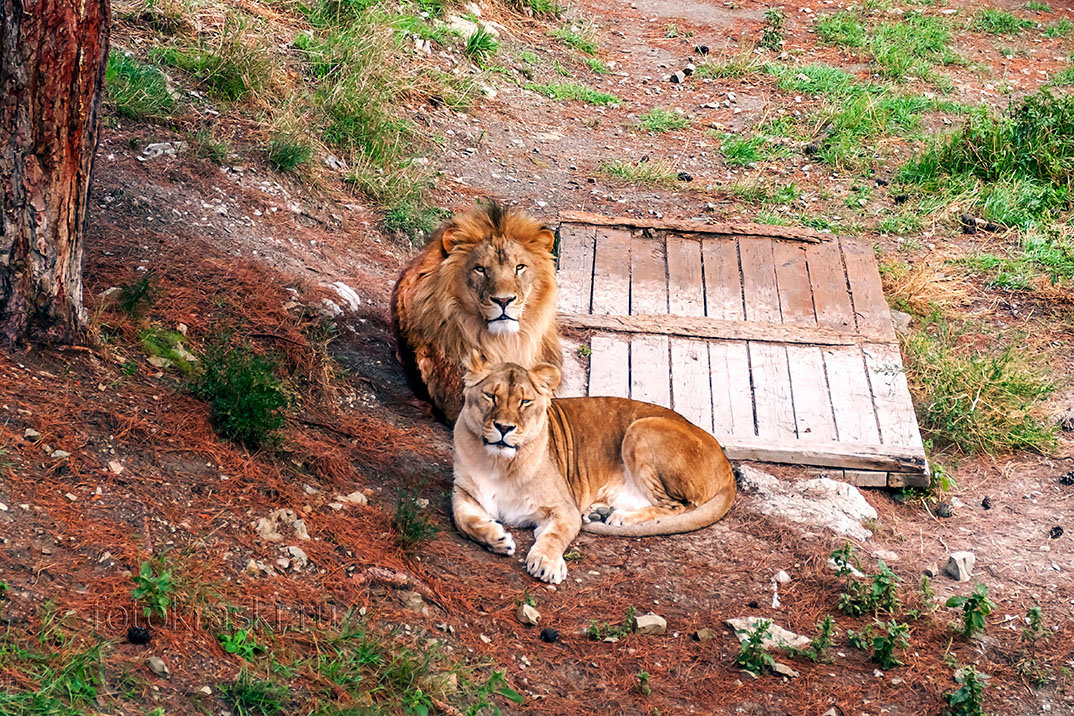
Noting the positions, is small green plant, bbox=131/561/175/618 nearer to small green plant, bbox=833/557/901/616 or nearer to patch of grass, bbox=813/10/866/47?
small green plant, bbox=833/557/901/616

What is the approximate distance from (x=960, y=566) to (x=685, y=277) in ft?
10.1

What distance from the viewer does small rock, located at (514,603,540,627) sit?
479cm

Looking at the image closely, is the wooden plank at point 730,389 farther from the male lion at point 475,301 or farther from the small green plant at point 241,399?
the small green plant at point 241,399

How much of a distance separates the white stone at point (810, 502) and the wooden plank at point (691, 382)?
489 millimetres

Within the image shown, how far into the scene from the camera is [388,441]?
5988mm

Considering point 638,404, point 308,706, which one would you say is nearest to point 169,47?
point 638,404

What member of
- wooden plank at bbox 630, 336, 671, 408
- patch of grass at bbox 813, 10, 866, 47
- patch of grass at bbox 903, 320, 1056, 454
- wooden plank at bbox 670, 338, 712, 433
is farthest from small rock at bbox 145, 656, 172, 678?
patch of grass at bbox 813, 10, 866, 47

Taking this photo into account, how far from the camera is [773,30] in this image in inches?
551

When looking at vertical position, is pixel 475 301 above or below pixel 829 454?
above

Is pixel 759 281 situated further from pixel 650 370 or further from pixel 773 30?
pixel 773 30

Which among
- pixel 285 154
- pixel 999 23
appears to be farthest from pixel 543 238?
pixel 999 23

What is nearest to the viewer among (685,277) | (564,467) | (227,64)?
(564,467)

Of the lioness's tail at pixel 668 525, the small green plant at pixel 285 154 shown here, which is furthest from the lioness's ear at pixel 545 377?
the small green plant at pixel 285 154

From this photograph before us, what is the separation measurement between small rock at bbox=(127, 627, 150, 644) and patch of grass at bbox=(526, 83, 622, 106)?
8.83 metres
